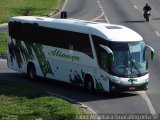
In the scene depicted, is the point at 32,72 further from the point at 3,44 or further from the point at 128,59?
the point at 3,44

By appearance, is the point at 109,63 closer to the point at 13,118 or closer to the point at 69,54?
the point at 69,54

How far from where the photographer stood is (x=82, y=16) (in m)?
62.2

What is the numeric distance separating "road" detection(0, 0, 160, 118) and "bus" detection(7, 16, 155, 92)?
58 cm

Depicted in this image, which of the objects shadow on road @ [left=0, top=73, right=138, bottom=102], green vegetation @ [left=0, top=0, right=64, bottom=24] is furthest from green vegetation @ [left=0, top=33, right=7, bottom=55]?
green vegetation @ [left=0, top=0, right=64, bottom=24]

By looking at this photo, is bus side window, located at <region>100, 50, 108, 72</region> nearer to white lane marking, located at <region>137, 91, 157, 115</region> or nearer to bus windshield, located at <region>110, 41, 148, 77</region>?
bus windshield, located at <region>110, 41, 148, 77</region>

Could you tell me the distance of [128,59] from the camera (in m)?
29.3

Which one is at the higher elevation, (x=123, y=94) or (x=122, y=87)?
(x=122, y=87)

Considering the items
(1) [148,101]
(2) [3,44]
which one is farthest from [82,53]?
(2) [3,44]

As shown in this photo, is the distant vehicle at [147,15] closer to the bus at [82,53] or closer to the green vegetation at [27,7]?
the green vegetation at [27,7]

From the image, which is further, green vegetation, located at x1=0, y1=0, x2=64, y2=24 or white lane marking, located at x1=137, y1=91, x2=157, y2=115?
green vegetation, located at x1=0, y1=0, x2=64, y2=24

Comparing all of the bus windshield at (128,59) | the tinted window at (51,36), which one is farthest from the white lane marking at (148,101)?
the tinted window at (51,36)

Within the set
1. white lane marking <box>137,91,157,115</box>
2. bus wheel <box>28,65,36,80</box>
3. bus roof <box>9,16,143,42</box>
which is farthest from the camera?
bus wheel <box>28,65,36,80</box>

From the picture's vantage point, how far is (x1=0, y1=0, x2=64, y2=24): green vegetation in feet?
206

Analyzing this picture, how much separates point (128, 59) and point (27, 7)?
1512 inches
